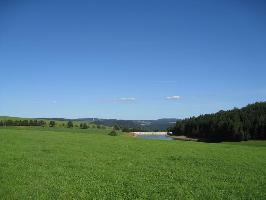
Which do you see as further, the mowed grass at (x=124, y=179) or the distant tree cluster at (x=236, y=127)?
the distant tree cluster at (x=236, y=127)

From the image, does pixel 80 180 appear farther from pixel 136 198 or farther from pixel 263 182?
pixel 263 182

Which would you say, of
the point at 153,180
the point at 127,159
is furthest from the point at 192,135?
the point at 153,180

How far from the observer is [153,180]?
2202cm

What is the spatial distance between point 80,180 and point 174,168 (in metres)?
8.40

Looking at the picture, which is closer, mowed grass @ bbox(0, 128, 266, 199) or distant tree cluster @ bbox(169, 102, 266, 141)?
mowed grass @ bbox(0, 128, 266, 199)

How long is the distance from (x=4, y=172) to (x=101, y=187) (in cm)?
717

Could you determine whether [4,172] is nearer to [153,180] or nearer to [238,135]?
[153,180]

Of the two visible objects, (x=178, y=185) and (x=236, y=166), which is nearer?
(x=178, y=185)

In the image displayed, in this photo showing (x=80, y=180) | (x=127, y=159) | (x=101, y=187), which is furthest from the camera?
(x=127, y=159)

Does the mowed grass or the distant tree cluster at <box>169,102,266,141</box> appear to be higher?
the distant tree cluster at <box>169,102,266,141</box>

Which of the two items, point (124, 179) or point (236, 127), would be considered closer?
point (124, 179)

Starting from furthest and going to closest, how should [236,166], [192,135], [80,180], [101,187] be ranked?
[192,135], [236,166], [80,180], [101,187]

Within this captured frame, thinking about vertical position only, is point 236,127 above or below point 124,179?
above

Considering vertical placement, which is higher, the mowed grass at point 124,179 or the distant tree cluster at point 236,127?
the distant tree cluster at point 236,127
